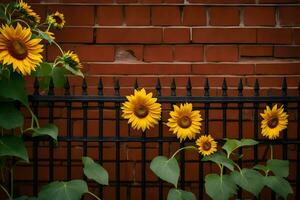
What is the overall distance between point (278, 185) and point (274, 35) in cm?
110

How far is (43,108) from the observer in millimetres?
3059

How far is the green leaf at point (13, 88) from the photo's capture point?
2264 millimetres

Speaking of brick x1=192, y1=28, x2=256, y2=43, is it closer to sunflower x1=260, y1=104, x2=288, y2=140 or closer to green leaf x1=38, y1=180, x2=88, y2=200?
sunflower x1=260, y1=104, x2=288, y2=140

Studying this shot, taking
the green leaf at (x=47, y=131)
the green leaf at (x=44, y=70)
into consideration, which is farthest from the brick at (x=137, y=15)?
the green leaf at (x=47, y=131)

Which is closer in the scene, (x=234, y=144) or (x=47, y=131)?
(x=47, y=131)

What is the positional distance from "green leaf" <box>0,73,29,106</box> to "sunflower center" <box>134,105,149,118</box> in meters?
0.58

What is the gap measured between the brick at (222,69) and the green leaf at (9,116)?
4.09 feet

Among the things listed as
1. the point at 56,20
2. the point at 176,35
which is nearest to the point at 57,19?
the point at 56,20

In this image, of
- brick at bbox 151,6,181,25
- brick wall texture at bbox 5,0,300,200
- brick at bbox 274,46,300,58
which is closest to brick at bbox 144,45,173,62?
brick wall texture at bbox 5,0,300,200

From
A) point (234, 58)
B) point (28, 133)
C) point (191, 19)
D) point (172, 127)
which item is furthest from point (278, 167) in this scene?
point (28, 133)

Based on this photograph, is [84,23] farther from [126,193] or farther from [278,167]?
[278,167]

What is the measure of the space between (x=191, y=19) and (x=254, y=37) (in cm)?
44

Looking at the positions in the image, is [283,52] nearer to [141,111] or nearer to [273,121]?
[273,121]

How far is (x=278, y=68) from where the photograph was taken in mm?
3104
